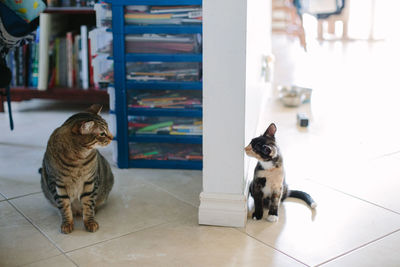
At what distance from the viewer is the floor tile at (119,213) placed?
5.15 ft

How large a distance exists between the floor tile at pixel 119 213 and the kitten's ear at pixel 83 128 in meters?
0.34

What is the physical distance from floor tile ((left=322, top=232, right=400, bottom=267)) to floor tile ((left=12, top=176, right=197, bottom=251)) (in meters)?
0.58

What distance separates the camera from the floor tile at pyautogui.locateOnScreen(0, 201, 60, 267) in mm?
1418

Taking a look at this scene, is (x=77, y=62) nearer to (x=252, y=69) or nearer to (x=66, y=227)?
(x=252, y=69)

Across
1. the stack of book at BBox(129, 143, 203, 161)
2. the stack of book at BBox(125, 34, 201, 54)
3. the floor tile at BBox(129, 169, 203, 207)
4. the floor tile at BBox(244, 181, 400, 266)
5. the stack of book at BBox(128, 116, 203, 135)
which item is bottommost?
the floor tile at BBox(244, 181, 400, 266)

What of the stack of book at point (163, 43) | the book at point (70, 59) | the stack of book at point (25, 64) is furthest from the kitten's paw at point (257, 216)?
the stack of book at point (25, 64)

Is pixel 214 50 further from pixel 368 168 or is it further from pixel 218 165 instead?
pixel 368 168

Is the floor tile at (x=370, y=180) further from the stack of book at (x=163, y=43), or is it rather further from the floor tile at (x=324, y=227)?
the stack of book at (x=163, y=43)

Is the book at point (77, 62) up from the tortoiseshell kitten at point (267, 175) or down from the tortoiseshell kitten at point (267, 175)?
up

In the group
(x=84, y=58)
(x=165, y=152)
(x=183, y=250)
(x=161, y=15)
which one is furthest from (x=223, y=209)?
(x=84, y=58)

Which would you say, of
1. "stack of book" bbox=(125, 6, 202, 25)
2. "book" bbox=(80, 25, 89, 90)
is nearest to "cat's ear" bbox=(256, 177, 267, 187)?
"stack of book" bbox=(125, 6, 202, 25)

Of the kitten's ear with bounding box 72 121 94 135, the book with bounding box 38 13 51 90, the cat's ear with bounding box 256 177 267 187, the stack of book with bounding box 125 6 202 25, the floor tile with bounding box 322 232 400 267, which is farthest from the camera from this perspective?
the book with bounding box 38 13 51 90

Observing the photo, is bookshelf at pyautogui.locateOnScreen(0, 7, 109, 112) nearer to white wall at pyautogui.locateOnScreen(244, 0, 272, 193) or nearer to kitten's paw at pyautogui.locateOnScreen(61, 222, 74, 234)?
white wall at pyautogui.locateOnScreen(244, 0, 272, 193)

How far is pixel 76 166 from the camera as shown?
158 centimetres
